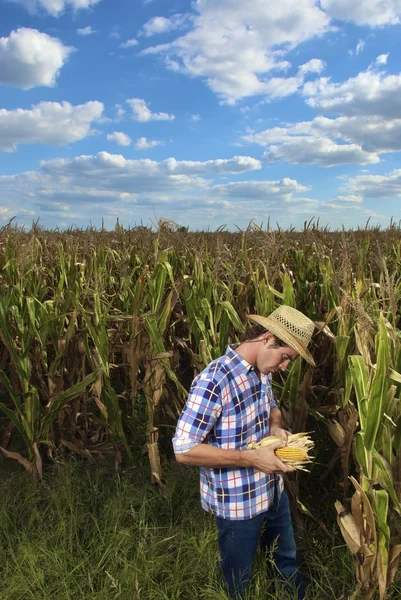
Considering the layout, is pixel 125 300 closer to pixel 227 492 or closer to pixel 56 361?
pixel 56 361

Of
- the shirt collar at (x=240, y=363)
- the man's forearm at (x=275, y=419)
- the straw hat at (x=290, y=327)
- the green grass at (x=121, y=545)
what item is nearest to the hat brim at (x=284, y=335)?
the straw hat at (x=290, y=327)

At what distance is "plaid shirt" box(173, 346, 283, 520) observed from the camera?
2.02 m

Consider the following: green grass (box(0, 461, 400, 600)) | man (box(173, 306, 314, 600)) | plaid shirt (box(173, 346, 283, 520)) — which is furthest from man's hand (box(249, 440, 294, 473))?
green grass (box(0, 461, 400, 600))

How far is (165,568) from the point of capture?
2666 mm

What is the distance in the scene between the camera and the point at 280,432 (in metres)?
2.20

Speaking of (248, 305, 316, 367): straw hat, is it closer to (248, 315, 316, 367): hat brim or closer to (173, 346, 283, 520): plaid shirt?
(248, 315, 316, 367): hat brim

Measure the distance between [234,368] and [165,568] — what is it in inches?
52.3

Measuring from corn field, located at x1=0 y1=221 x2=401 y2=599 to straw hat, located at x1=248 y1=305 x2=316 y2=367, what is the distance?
0.68ft

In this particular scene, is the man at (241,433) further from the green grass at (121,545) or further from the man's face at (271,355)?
the green grass at (121,545)

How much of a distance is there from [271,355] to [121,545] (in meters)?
1.63

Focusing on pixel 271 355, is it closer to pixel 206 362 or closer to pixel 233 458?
pixel 233 458

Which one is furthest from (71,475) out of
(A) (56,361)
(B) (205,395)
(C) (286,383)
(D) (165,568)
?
(B) (205,395)

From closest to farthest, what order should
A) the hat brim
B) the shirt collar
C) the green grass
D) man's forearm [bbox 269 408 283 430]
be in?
the hat brim < the shirt collar < man's forearm [bbox 269 408 283 430] < the green grass

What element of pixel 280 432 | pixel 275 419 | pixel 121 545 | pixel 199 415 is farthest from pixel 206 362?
pixel 121 545
